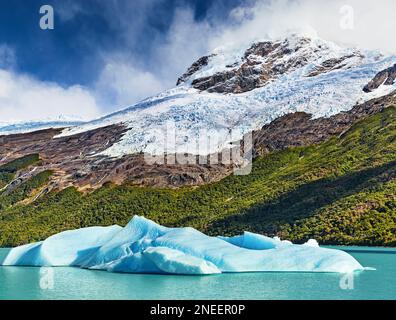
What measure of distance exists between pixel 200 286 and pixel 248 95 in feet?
354

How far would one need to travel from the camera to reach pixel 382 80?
363 ft

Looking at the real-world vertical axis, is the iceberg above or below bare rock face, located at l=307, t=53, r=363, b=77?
below

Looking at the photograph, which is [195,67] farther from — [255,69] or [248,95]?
[248,95]

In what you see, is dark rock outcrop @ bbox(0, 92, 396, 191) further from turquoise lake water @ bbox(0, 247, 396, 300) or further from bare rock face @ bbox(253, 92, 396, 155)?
turquoise lake water @ bbox(0, 247, 396, 300)

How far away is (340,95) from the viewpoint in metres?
111

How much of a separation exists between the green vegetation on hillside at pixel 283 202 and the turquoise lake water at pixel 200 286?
23299 millimetres

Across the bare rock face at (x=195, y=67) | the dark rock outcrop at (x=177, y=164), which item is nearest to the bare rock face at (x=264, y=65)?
the bare rock face at (x=195, y=67)

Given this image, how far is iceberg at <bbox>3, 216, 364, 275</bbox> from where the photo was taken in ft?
94.5

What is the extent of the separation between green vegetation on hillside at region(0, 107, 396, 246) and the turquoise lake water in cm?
2330

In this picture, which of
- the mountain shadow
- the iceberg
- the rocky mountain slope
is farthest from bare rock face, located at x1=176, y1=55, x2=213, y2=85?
the iceberg

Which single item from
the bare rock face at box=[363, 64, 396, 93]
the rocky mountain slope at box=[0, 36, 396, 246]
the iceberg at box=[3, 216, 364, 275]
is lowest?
the iceberg at box=[3, 216, 364, 275]

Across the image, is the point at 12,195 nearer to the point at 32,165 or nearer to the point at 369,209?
the point at 32,165

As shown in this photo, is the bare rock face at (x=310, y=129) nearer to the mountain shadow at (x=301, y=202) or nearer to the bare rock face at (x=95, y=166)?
the bare rock face at (x=95, y=166)

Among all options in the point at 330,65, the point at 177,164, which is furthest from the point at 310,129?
the point at 330,65
